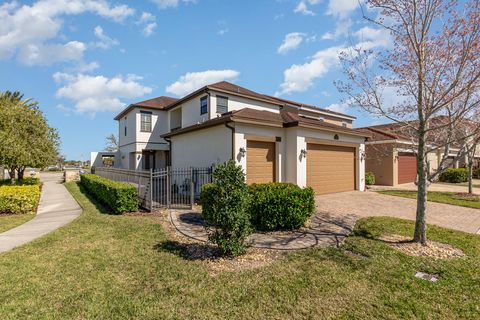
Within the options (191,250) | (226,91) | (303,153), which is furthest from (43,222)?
(226,91)

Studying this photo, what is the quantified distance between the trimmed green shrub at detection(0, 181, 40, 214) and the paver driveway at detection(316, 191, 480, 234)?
12086 millimetres

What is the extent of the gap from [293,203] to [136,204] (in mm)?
6285

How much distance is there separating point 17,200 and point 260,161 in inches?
414

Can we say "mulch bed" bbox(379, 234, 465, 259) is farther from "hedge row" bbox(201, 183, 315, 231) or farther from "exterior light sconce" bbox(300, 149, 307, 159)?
"exterior light sconce" bbox(300, 149, 307, 159)

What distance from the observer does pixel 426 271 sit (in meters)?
4.84

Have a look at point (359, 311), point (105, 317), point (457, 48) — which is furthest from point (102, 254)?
point (457, 48)

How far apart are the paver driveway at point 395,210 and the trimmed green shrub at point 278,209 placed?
2.31 m

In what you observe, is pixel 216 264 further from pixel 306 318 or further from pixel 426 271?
pixel 426 271

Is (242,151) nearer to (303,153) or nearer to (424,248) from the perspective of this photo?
(303,153)

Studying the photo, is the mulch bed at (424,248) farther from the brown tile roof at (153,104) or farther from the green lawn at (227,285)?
the brown tile roof at (153,104)

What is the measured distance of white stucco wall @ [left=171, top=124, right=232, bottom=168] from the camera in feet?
39.2

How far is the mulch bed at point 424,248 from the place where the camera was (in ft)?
18.4

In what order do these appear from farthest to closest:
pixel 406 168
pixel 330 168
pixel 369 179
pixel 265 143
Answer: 1. pixel 406 168
2. pixel 369 179
3. pixel 330 168
4. pixel 265 143

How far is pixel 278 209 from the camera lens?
728 cm
